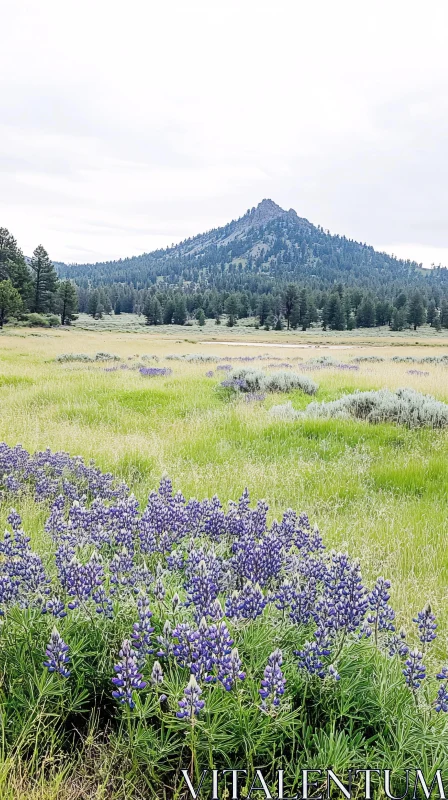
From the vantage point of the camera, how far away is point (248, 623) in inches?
97.5

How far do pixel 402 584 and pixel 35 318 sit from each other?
242ft

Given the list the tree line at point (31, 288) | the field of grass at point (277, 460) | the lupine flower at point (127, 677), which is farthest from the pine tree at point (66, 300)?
the lupine flower at point (127, 677)

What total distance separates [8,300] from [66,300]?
1021 inches

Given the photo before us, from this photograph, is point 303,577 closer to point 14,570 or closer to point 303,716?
point 303,716

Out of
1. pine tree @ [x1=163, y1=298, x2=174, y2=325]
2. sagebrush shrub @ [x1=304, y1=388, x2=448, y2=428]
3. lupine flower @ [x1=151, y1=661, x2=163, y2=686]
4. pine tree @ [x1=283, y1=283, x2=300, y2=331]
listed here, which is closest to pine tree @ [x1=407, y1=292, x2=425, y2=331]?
pine tree @ [x1=283, y1=283, x2=300, y2=331]

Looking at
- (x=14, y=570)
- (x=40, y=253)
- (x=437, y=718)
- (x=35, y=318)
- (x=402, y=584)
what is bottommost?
(x=402, y=584)

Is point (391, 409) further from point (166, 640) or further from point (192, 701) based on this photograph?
point (192, 701)

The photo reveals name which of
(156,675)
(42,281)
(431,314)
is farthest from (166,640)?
(431,314)

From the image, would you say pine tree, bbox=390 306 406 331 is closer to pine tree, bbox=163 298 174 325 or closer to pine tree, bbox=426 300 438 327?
pine tree, bbox=426 300 438 327

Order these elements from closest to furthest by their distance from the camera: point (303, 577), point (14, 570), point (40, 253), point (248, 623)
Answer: point (248, 623), point (14, 570), point (303, 577), point (40, 253)

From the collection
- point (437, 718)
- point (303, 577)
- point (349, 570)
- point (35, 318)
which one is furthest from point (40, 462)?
point (35, 318)

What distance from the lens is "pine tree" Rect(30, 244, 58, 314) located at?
76.2 metres

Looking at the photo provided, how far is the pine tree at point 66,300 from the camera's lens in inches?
3206

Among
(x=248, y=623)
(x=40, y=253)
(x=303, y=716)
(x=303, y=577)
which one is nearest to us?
(x=303, y=716)
